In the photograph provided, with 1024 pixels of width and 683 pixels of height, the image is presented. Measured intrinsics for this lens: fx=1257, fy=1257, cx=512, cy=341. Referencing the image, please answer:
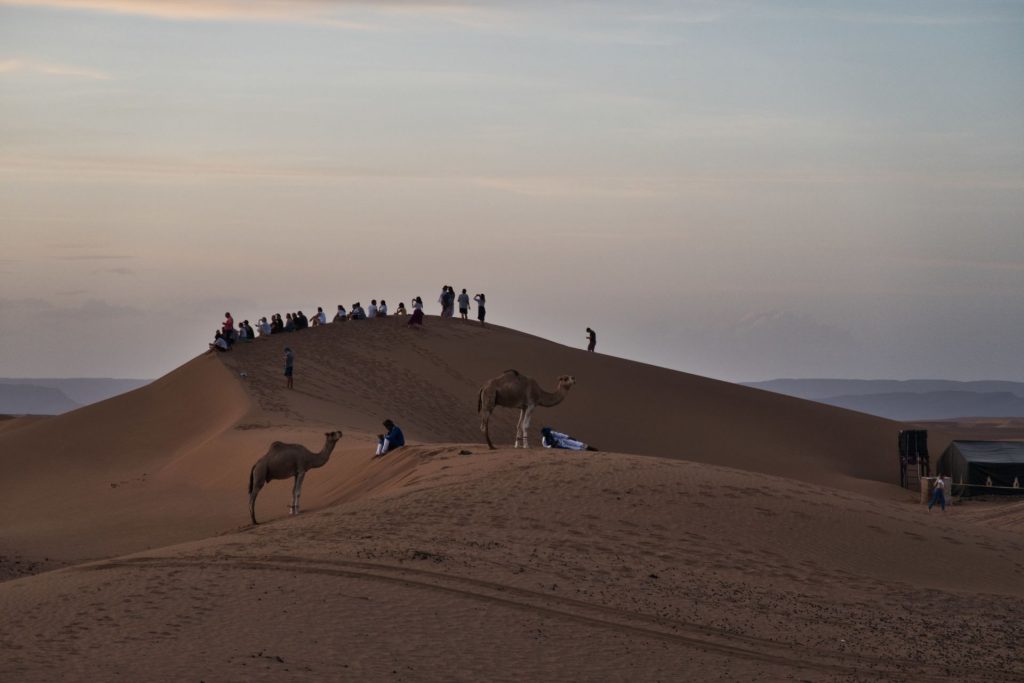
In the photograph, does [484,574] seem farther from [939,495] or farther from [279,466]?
[939,495]

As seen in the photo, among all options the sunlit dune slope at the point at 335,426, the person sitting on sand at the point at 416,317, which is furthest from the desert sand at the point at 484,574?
the person sitting on sand at the point at 416,317

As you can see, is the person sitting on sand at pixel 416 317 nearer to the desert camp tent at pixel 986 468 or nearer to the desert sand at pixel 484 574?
the desert sand at pixel 484 574

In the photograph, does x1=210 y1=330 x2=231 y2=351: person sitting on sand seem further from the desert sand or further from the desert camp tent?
the desert camp tent

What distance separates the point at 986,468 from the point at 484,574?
1098 inches

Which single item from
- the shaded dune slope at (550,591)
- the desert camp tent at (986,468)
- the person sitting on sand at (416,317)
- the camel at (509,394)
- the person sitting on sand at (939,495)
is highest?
the person sitting on sand at (416,317)

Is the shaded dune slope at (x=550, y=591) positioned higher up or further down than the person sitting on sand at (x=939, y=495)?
further down

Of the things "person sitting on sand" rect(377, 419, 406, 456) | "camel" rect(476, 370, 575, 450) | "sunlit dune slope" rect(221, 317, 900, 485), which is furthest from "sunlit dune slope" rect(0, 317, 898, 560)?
"camel" rect(476, 370, 575, 450)

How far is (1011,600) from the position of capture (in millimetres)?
18078

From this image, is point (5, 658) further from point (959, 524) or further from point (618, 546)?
point (959, 524)

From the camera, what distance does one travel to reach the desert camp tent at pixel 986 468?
1531 inches

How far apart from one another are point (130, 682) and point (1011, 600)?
12.6 metres

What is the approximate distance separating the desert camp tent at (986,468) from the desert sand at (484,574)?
4.53m

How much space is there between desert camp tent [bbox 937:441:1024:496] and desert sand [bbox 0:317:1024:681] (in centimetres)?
453

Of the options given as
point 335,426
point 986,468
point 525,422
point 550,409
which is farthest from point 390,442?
point 986,468
